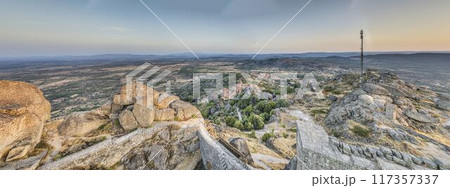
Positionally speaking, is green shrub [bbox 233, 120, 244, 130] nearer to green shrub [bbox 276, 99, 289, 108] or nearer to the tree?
the tree

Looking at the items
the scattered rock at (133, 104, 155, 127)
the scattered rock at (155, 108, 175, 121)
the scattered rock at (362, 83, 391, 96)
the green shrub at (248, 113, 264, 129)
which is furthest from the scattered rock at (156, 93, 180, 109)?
the scattered rock at (362, 83, 391, 96)

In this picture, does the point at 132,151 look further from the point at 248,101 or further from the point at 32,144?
the point at 248,101

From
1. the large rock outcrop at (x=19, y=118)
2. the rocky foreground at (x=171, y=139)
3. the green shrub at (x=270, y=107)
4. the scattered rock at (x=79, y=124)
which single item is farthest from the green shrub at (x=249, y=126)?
the large rock outcrop at (x=19, y=118)

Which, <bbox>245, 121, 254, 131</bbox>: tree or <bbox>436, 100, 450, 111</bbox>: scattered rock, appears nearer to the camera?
<bbox>436, 100, 450, 111</bbox>: scattered rock

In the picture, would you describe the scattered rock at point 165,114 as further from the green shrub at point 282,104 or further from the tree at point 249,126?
the green shrub at point 282,104

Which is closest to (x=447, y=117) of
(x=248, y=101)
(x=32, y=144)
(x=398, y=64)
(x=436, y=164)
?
(x=436, y=164)

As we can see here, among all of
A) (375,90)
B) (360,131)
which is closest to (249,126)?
(360,131)
